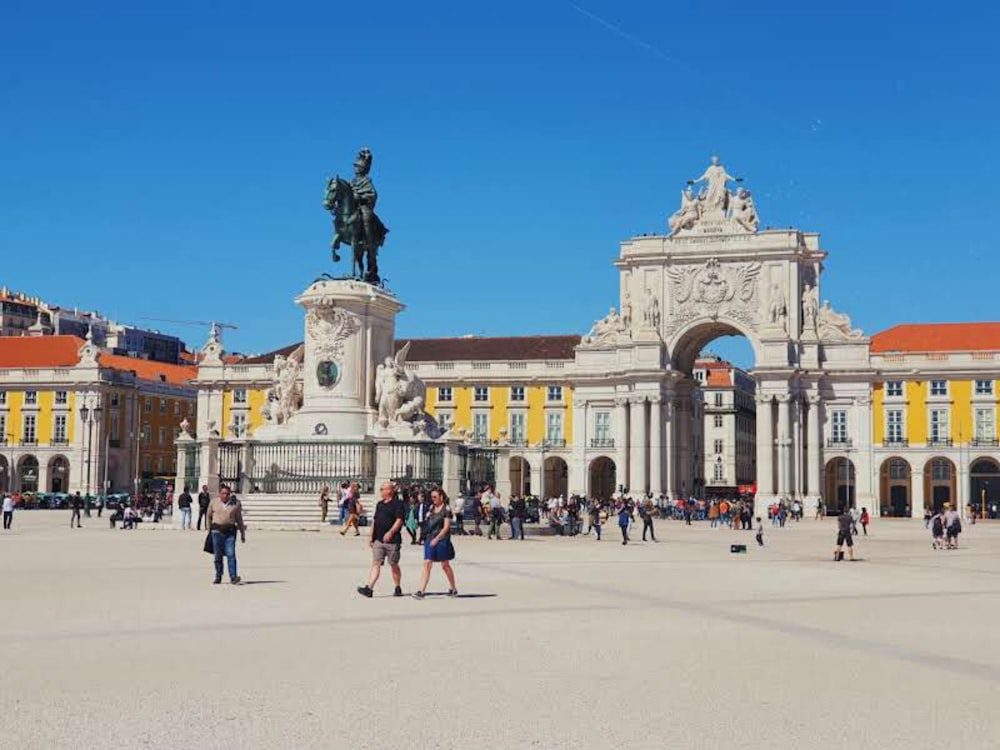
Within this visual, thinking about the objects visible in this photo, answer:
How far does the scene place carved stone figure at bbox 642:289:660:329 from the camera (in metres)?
81.6

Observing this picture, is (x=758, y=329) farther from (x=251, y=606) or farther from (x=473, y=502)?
(x=251, y=606)

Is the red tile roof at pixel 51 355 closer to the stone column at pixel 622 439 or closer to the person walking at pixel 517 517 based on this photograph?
the stone column at pixel 622 439

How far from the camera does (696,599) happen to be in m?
16.5

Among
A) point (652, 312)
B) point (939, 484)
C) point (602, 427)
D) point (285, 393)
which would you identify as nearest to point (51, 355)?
point (602, 427)

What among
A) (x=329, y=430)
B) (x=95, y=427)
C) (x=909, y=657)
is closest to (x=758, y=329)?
(x=95, y=427)

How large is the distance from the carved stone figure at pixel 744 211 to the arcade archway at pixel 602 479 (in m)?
17.2

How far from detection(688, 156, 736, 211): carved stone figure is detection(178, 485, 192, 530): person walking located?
5250 cm

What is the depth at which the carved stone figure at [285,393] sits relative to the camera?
36750 millimetres

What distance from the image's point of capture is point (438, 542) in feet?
54.3

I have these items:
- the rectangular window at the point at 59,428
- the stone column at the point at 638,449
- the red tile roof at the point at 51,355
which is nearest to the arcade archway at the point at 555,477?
the stone column at the point at 638,449

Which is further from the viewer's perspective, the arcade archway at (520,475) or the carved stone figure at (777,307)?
the arcade archway at (520,475)

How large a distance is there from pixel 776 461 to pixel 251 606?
218 ft

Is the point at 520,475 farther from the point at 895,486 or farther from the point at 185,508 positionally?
the point at 185,508

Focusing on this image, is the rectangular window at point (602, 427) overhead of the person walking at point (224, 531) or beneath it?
overhead
